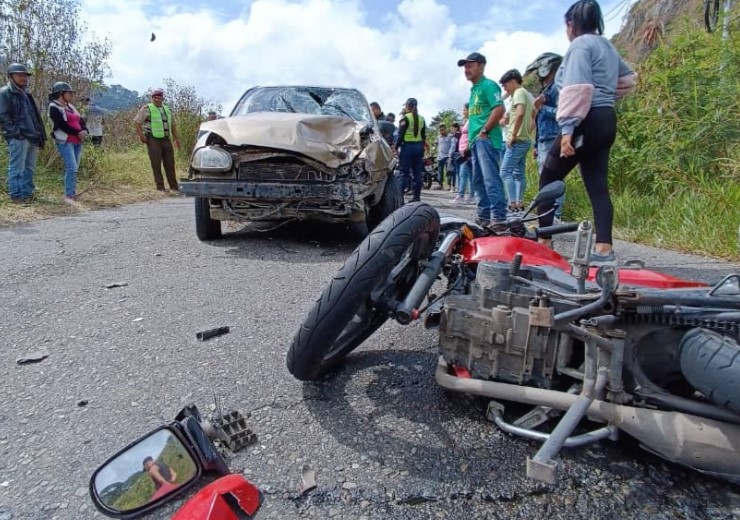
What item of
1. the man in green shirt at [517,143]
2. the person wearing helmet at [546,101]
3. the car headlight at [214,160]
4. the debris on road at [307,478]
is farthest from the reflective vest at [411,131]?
the debris on road at [307,478]

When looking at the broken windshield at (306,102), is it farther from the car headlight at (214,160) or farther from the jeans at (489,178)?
the jeans at (489,178)

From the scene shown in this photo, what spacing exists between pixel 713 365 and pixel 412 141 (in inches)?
291

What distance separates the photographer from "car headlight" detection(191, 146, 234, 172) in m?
4.05

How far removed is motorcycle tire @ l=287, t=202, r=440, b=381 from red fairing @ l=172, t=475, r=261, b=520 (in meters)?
0.45

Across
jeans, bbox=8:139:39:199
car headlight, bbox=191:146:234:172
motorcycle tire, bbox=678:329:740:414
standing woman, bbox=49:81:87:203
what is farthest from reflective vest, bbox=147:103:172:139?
motorcycle tire, bbox=678:329:740:414

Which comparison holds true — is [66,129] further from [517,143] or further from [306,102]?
[517,143]

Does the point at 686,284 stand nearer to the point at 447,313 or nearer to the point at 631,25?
the point at 447,313

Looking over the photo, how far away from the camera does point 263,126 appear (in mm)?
4145

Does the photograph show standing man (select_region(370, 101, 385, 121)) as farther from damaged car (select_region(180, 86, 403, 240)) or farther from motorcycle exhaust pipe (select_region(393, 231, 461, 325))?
motorcycle exhaust pipe (select_region(393, 231, 461, 325))

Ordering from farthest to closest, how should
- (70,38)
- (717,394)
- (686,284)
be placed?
(70,38) → (686,284) → (717,394)

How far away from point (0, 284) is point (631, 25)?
43.8 ft

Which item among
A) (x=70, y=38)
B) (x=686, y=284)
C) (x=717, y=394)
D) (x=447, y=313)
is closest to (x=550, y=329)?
(x=447, y=313)

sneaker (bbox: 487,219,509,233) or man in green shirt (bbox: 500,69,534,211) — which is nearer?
sneaker (bbox: 487,219,509,233)

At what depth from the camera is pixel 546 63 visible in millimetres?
4914
